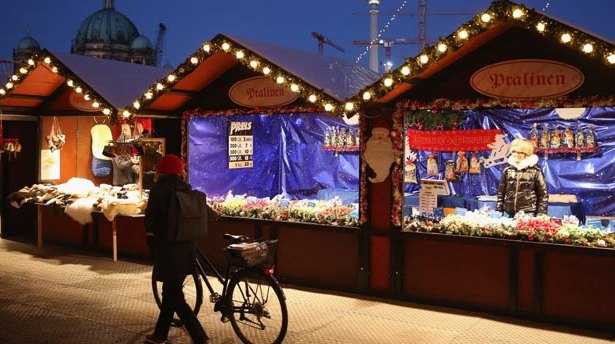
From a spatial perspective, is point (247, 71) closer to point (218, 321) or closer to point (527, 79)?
point (218, 321)

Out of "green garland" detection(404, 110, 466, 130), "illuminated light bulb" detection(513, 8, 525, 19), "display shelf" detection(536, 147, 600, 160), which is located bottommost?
"display shelf" detection(536, 147, 600, 160)

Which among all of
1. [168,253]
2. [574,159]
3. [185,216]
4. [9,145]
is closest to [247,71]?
[185,216]

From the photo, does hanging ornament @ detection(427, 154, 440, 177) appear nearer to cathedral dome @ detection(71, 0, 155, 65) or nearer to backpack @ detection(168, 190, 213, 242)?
backpack @ detection(168, 190, 213, 242)

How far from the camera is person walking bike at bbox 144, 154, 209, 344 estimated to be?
5961mm

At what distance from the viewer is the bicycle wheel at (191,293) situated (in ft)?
22.6

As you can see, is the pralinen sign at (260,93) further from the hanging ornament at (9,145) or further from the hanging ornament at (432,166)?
the hanging ornament at (9,145)

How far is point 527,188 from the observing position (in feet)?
28.9

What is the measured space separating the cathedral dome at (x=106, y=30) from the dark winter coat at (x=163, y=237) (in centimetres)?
7757

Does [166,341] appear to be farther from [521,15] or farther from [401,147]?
[521,15]

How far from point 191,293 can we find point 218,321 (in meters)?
1.38

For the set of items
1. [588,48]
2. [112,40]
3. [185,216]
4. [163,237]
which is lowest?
[163,237]

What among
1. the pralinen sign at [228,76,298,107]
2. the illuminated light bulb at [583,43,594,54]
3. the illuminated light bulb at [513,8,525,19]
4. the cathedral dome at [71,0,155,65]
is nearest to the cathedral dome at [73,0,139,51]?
the cathedral dome at [71,0,155,65]

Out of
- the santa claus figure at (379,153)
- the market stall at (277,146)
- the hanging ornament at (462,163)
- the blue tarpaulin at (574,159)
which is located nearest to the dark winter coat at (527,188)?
the blue tarpaulin at (574,159)

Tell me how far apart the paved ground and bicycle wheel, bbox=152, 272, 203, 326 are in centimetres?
21
